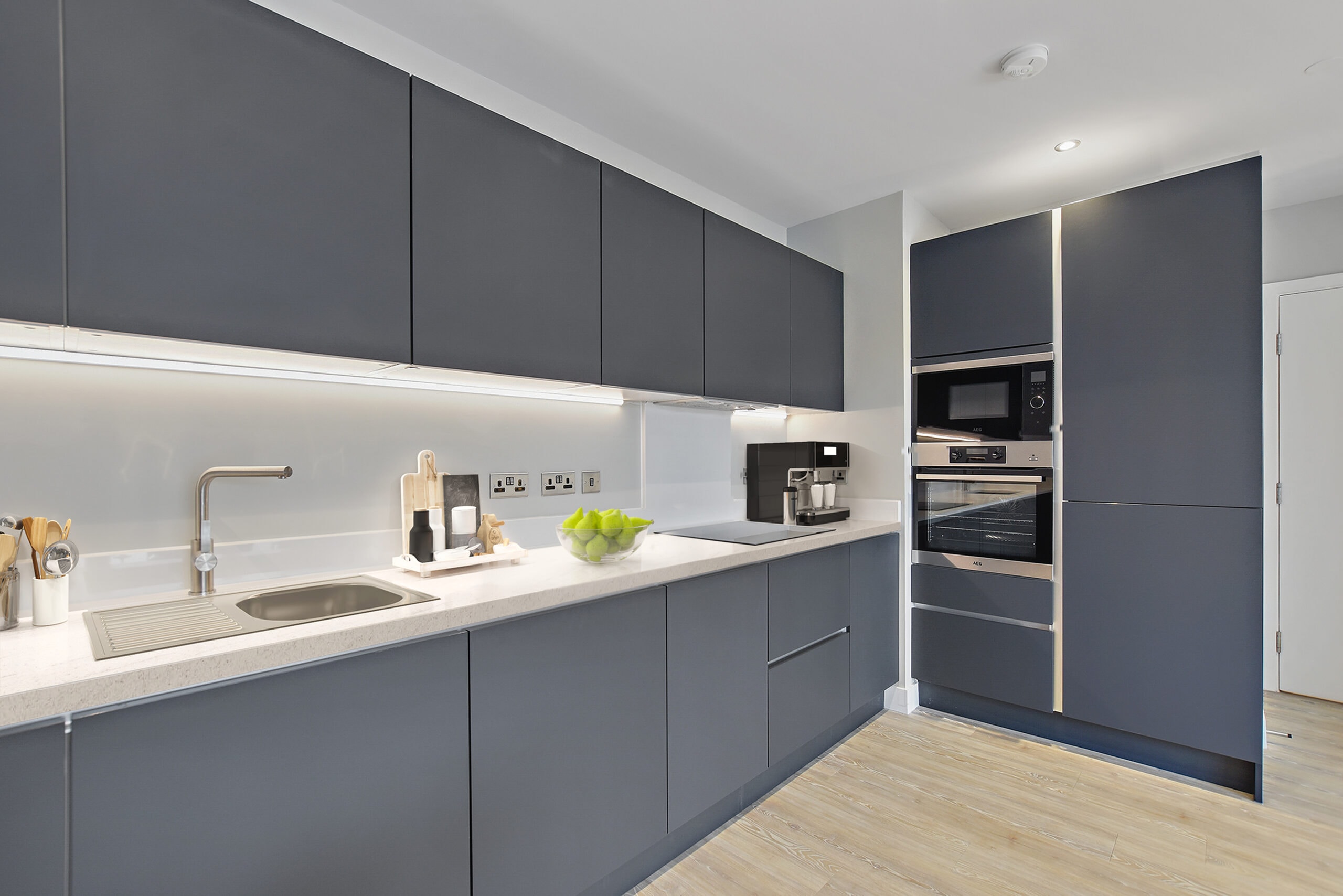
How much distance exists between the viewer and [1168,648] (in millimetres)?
2398

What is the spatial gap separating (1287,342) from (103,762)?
4640 mm

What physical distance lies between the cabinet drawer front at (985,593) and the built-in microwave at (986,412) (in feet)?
1.68

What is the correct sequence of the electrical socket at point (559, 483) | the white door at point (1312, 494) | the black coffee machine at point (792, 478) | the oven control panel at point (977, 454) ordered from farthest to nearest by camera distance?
the white door at point (1312, 494) → the black coffee machine at point (792, 478) → the oven control panel at point (977, 454) → the electrical socket at point (559, 483)

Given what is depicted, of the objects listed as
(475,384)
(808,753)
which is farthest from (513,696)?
(808,753)

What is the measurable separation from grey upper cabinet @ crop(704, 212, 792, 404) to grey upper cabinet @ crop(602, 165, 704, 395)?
66 mm

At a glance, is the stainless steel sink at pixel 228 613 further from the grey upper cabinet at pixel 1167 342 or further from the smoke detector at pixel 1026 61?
the grey upper cabinet at pixel 1167 342

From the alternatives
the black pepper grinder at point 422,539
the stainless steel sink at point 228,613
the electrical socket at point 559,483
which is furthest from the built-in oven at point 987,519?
the stainless steel sink at point 228,613

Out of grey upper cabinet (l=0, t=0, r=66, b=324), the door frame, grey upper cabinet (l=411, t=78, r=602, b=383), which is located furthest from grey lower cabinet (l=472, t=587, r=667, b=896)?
the door frame

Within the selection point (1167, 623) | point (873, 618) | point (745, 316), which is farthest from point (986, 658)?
point (745, 316)

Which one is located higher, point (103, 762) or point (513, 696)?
point (103, 762)

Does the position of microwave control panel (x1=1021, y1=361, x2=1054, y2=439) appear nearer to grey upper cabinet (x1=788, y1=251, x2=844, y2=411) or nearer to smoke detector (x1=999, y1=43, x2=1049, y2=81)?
grey upper cabinet (x1=788, y1=251, x2=844, y2=411)

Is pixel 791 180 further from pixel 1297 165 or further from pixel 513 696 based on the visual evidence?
pixel 513 696

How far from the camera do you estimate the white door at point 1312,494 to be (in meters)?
3.01

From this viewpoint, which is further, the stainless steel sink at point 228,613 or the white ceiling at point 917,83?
the white ceiling at point 917,83
